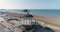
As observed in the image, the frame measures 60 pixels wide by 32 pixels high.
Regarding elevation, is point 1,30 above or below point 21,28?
above

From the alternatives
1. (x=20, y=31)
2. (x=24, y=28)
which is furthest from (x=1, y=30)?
(x=24, y=28)

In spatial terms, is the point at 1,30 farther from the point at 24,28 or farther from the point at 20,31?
the point at 24,28

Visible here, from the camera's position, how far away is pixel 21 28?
5.72 metres

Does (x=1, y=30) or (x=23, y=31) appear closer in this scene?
(x=1, y=30)

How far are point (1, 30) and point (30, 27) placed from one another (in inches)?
108

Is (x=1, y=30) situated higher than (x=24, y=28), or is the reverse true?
(x=1, y=30)

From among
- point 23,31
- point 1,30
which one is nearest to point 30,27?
point 23,31

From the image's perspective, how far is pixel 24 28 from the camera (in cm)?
580

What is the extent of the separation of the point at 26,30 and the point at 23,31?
299mm

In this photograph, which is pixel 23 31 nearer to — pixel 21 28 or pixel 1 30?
pixel 21 28

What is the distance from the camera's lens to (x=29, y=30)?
581cm

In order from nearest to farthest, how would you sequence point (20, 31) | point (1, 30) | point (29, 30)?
point (1, 30) < point (20, 31) < point (29, 30)

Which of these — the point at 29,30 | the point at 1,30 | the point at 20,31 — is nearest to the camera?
the point at 1,30

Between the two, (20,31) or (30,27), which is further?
(30,27)
